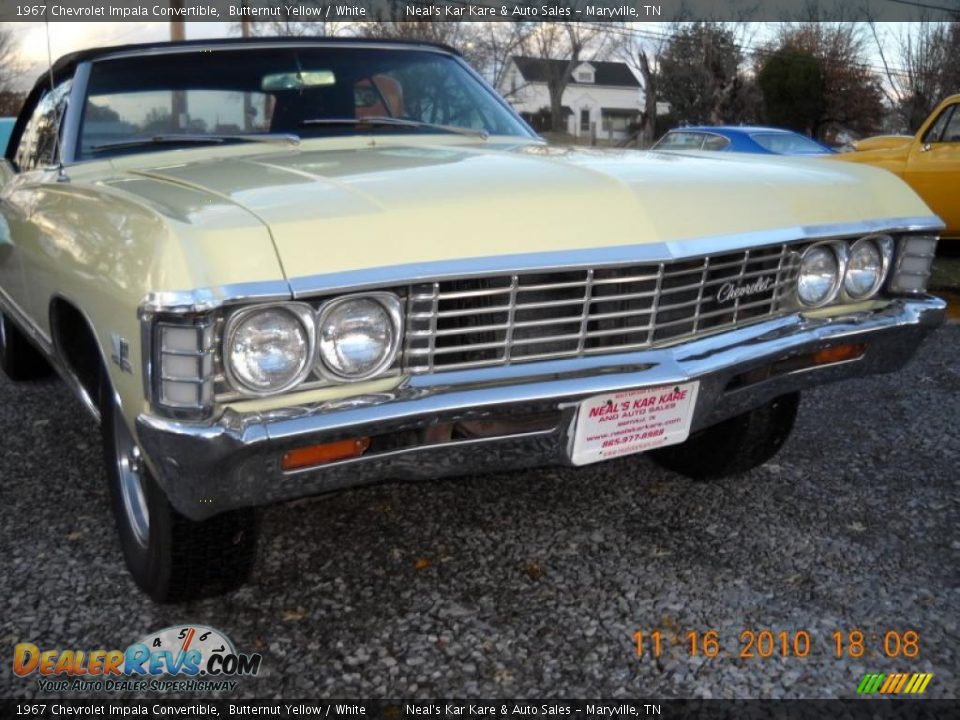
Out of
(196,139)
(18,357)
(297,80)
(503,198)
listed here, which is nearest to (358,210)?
(503,198)

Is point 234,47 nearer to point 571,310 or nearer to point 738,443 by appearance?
point 571,310

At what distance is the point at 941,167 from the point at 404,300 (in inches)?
304

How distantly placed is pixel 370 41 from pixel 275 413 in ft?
7.08

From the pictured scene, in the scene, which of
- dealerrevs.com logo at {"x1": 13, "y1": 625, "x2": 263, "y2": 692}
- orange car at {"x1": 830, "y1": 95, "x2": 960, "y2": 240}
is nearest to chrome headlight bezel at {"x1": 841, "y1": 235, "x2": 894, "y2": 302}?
dealerrevs.com logo at {"x1": 13, "y1": 625, "x2": 263, "y2": 692}

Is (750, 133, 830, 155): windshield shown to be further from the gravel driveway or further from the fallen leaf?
the fallen leaf

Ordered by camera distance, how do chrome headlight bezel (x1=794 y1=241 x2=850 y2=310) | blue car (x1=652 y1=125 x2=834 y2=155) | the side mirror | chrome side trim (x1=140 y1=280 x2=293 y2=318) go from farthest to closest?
blue car (x1=652 y1=125 x2=834 y2=155) → the side mirror → chrome headlight bezel (x1=794 y1=241 x2=850 y2=310) → chrome side trim (x1=140 y1=280 x2=293 y2=318)

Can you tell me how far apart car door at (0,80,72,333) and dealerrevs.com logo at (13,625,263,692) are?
1.14 m

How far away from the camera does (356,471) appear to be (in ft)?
6.51

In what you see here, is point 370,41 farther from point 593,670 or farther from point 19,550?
point 593,670

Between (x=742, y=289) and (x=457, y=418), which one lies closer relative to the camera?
(x=457, y=418)

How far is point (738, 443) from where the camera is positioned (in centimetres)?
312

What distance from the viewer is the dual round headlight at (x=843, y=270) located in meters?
2.59

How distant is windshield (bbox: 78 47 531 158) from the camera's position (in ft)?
10.2

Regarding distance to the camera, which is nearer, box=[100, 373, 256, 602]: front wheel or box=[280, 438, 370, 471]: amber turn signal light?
box=[280, 438, 370, 471]: amber turn signal light
